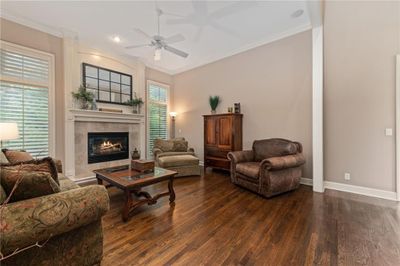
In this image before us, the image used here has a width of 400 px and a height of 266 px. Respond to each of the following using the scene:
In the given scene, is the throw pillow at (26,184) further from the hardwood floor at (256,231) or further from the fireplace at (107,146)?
the fireplace at (107,146)

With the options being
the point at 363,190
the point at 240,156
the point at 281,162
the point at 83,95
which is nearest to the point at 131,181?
the point at 240,156

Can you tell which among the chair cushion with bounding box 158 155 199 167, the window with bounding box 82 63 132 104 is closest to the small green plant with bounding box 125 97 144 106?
the window with bounding box 82 63 132 104

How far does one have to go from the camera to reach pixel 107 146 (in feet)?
15.7

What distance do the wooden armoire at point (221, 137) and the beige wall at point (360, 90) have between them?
186 cm

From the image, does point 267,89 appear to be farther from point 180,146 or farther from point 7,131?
point 7,131

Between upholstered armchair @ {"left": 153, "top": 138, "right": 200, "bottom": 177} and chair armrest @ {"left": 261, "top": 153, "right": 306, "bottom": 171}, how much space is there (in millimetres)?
1875

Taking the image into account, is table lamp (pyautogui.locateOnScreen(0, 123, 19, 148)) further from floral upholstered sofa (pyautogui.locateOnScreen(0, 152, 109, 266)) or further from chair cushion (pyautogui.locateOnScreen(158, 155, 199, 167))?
chair cushion (pyautogui.locateOnScreen(158, 155, 199, 167))

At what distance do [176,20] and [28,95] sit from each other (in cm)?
323

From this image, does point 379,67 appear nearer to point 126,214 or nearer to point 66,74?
point 126,214

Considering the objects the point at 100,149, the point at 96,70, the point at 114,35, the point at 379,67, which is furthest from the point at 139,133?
the point at 379,67

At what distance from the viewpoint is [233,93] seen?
4980 millimetres

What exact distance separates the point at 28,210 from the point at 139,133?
14.0ft

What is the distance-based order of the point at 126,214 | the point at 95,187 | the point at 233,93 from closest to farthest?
the point at 95,187, the point at 126,214, the point at 233,93

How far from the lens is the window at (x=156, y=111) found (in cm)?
583
